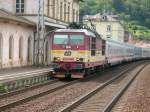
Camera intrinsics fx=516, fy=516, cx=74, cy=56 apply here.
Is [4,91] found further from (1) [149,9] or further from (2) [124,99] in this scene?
(1) [149,9]

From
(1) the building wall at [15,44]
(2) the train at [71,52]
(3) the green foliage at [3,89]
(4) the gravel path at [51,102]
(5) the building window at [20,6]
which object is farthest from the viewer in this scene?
(5) the building window at [20,6]

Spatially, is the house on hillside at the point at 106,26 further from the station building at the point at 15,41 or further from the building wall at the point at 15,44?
the building wall at the point at 15,44

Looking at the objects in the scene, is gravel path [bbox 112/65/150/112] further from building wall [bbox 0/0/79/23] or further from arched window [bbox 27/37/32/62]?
building wall [bbox 0/0/79/23]

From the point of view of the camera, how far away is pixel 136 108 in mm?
16141

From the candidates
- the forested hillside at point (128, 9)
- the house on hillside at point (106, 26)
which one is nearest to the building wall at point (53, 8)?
the house on hillside at point (106, 26)

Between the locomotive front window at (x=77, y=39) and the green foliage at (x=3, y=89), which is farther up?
the locomotive front window at (x=77, y=39)

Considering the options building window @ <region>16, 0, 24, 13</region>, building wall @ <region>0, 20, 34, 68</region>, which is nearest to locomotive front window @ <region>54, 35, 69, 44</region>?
building wall @ <region>0, 20, 34, 68</region>

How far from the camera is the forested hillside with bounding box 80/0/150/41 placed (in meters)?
162

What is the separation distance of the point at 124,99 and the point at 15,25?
24782mm

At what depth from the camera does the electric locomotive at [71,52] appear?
28234 mm

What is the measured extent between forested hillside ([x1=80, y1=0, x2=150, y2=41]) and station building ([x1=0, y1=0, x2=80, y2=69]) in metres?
102

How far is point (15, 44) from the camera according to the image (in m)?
42.6

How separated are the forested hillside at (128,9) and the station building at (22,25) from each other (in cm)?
10208

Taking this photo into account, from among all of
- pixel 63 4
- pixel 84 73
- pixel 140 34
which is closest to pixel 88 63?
pixel 84 73
